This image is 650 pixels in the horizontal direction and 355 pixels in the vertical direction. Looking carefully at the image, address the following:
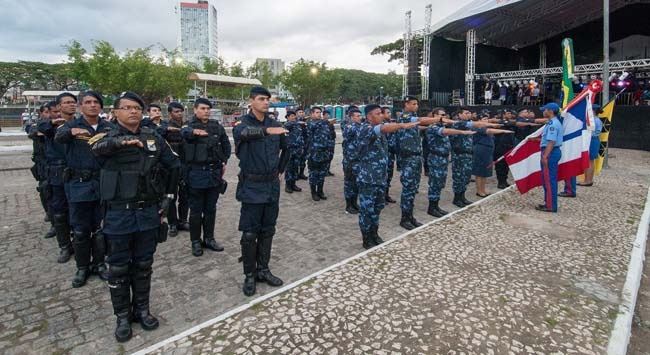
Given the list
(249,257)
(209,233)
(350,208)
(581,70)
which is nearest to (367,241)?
(249,257)

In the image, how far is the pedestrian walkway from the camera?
2.79m

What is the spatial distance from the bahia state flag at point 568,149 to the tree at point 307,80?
39.3m

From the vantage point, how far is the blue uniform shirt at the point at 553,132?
21.6ft

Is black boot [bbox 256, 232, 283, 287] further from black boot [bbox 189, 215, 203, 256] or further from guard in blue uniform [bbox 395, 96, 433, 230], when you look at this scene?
guard in blue uniform [bbox 395, 96, 433, 230]

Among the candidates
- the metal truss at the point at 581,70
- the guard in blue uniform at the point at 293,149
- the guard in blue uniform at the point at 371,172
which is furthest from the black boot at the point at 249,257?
the metal truss at the point at 581,70

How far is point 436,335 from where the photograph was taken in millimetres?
2904

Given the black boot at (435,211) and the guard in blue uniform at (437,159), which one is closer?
the guard in blue uniform at (437,159)

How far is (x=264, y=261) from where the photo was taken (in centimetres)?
395

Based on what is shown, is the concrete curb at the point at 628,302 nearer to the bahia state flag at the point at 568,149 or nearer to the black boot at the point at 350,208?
the bahia state flag at the point at 568,149

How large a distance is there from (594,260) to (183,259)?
16.7 ft

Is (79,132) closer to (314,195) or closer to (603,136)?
(314,195)

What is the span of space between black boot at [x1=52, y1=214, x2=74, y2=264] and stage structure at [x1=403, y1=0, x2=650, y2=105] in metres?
19.4

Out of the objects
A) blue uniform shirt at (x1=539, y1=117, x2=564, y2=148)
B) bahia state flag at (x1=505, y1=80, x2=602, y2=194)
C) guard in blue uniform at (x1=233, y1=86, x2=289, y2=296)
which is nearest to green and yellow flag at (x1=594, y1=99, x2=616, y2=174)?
bahia state flag at (x1=505, y1=80, x2=602, y2=194)

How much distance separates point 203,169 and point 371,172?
220cm
